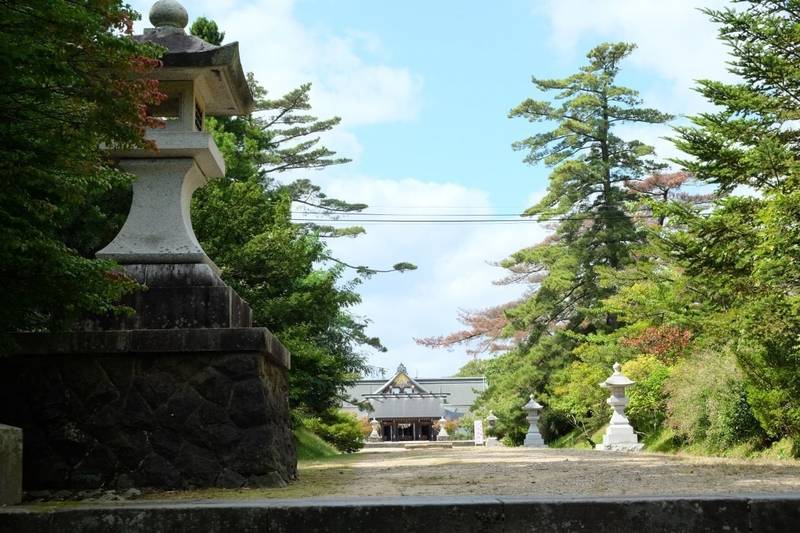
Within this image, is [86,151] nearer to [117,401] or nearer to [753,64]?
[117,401]

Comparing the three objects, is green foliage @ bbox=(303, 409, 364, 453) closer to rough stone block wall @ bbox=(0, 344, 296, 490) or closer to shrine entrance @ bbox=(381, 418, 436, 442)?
rough stone block wall @ bbox=(0, 344, 296, 490)

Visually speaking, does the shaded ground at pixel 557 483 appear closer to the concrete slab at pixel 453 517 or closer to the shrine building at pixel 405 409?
the concrete slab at pixel 453 517

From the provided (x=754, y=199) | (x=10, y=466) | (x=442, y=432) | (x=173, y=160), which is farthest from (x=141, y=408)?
(x=442, y=432)

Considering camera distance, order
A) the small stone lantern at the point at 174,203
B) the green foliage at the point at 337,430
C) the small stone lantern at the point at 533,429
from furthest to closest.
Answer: the small stone lantern at the point at 533,429 < the green foliage at the point at 337,430 < the small stone lantern at the point at 174,203

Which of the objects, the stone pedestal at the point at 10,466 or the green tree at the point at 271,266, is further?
the green tree at the point at 271,266

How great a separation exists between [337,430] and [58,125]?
62.8ft

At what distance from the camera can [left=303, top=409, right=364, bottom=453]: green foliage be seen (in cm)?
2248

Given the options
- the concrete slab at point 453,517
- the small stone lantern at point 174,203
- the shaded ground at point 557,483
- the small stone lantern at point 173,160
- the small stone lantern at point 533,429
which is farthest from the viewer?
the small stone lantern at point 533,429

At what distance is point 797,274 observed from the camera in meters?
9.22

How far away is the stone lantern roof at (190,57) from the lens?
23.8 feet

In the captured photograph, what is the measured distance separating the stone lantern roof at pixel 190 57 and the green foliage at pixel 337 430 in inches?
600

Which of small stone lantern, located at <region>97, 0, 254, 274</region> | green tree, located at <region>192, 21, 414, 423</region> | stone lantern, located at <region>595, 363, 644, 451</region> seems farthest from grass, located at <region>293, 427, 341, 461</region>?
small stone lantern, located at <region>97, 0, 254, 274</region>

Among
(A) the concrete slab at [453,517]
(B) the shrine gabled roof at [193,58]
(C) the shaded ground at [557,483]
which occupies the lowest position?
(C) the shaded ground at [557,483]

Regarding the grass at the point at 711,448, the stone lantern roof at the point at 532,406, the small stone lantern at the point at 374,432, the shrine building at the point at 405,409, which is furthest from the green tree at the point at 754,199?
the shrine building at the point at 405,409
